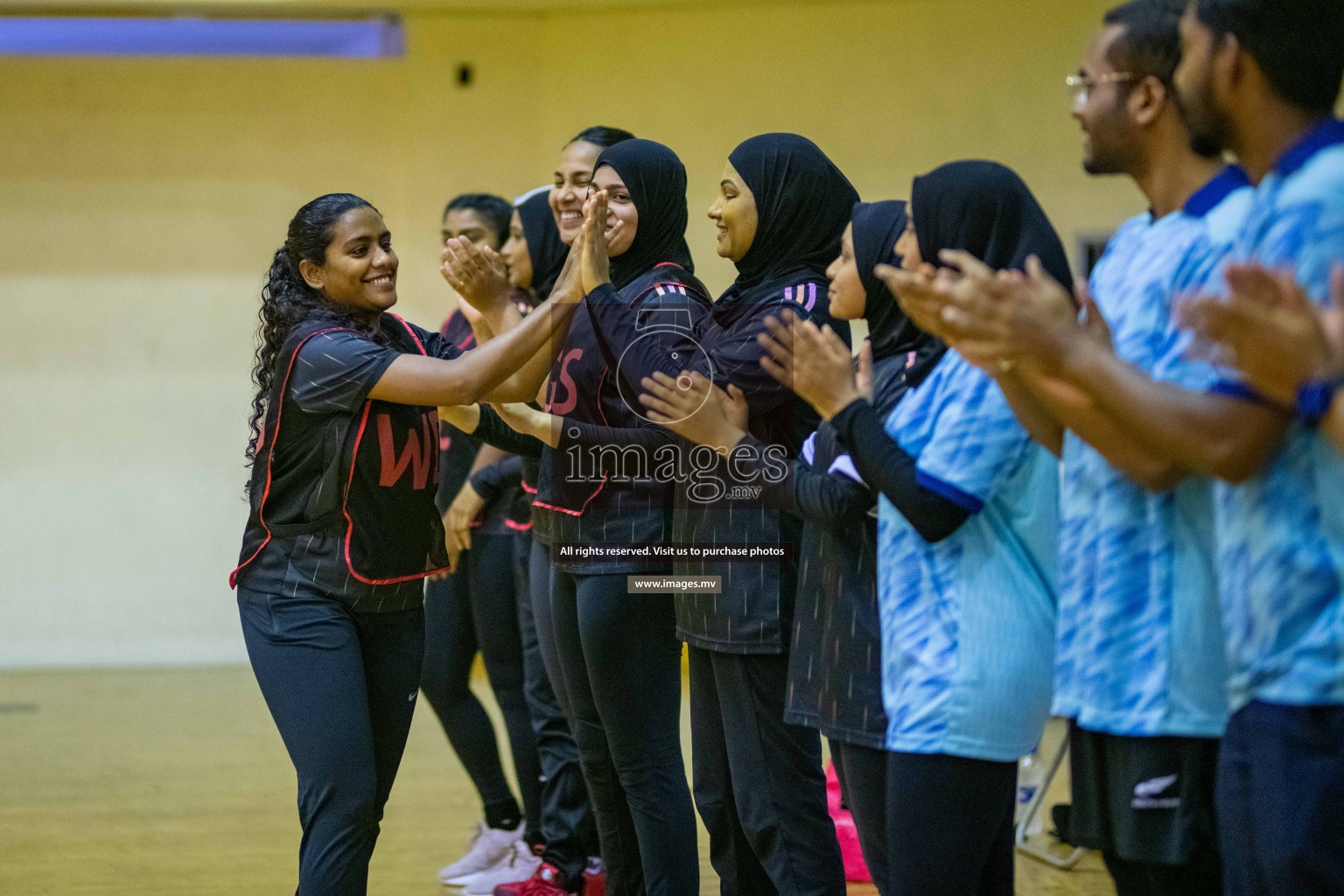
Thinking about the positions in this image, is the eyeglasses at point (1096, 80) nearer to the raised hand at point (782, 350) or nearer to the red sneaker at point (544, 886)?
the raised hand at point (782, 350)

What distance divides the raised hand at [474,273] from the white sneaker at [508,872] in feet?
4.92

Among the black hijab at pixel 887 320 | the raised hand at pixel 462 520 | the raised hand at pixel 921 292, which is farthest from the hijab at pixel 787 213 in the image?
the raised hand at pixel 462 520

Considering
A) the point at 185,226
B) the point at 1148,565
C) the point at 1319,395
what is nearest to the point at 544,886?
the point at 1148,565

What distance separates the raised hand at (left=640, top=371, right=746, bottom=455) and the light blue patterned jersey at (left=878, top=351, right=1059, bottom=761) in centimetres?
45

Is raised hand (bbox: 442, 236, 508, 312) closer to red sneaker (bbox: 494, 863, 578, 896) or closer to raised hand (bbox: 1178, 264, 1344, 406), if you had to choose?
red sneaker (bbox: 494, 863, 578, 896)

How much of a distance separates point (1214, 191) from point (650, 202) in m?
1.30

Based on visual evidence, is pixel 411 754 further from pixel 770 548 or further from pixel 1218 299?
pixel 1218 299

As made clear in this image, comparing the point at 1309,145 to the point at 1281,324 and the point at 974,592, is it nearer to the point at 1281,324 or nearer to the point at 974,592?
the point at 1281,324

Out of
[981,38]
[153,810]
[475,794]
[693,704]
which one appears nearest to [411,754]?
[475,794]

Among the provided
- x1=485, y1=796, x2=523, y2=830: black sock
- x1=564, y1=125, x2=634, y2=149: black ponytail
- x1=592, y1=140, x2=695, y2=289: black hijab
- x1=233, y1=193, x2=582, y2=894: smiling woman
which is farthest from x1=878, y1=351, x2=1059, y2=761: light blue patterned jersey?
x1=485, y1=796, x2=523, y2=830: black sock

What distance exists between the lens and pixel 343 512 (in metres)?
2.31

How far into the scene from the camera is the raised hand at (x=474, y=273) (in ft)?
8.38

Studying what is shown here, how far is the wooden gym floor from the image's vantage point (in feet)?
10.5

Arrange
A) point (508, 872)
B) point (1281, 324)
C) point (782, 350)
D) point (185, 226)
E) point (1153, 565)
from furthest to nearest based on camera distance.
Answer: point (185, 226)
point (508, 872)
point (782, 350)
point (1153, 565)
point (1281, 324)
